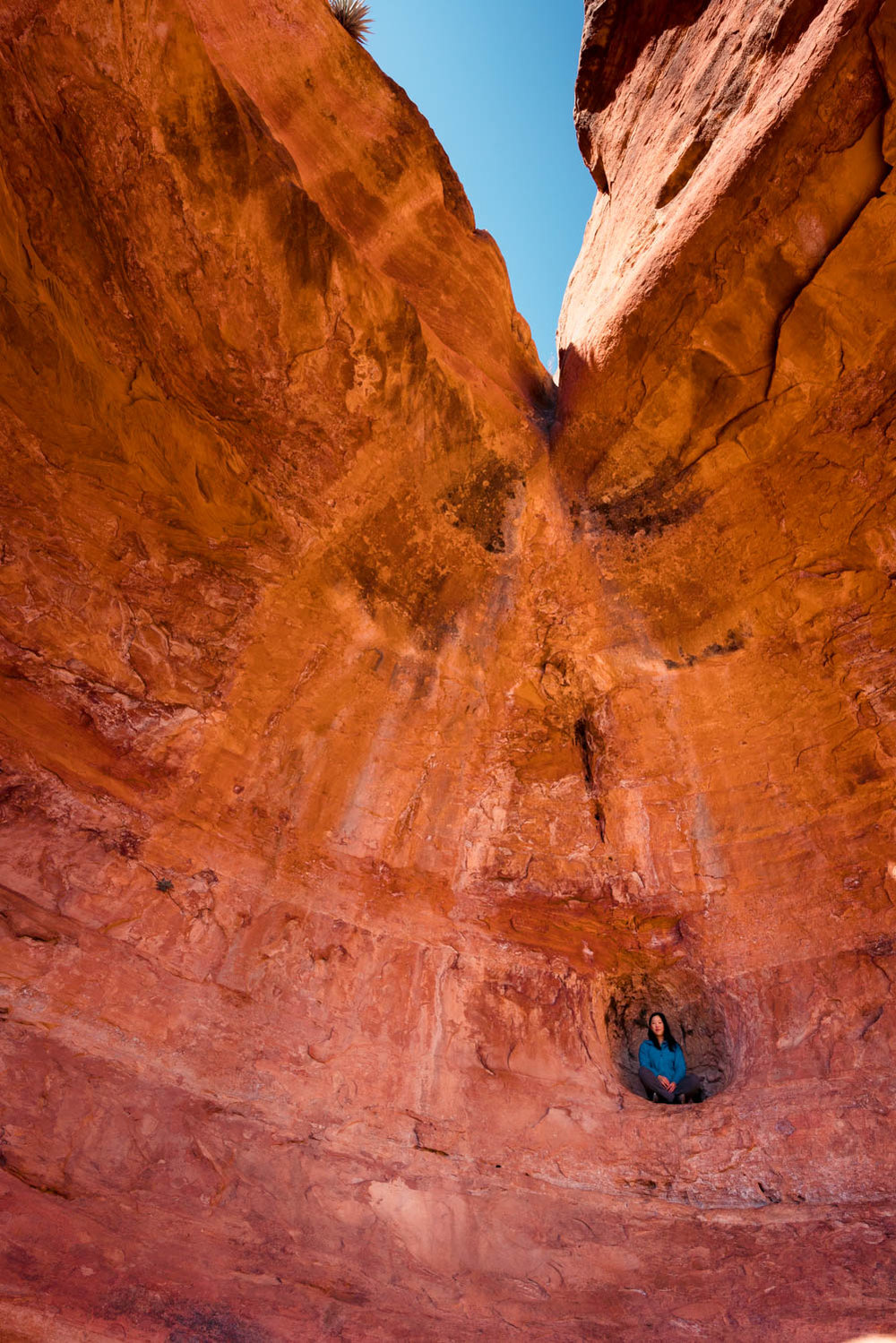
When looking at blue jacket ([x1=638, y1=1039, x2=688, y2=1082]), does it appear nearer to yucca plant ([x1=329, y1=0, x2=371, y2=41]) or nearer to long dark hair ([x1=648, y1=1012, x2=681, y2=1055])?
long dark hair ([x1=648, y1=1012, x2=681, y2=1055])

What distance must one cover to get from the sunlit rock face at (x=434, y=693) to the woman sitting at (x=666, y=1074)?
0.92ft

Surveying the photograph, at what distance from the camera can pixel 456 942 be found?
5.99 meters

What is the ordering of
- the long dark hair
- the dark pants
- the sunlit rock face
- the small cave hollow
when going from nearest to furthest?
the sunlit rock face < the dark pants < the small cave hollow < the long dark hair

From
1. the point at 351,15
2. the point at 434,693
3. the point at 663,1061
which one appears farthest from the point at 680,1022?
the point at 351,15

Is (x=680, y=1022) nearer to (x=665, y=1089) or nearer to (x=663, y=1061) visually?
(x=663, y=1061)

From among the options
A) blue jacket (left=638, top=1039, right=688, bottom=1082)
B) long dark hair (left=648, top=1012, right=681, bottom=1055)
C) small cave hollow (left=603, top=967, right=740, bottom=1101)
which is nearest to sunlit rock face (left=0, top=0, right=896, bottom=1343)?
small cave hollow (left=603, top=967, right=740, bottom=1101)

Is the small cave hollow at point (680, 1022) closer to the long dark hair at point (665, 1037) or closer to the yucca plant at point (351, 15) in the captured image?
the long dark hair at point (665, 1037)

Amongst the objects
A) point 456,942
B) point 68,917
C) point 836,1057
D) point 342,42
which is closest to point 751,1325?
point 836,1057

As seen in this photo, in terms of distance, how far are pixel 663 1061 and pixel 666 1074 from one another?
0.10m

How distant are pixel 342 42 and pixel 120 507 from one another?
13.5 feet

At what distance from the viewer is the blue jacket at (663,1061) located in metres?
5.69

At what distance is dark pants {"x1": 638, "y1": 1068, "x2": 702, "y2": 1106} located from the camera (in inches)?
220

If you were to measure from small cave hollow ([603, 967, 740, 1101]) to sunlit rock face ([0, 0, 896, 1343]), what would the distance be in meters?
0.04

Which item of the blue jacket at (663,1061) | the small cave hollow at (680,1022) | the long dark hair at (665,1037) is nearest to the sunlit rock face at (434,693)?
the small cave hollow at (680,1022)
